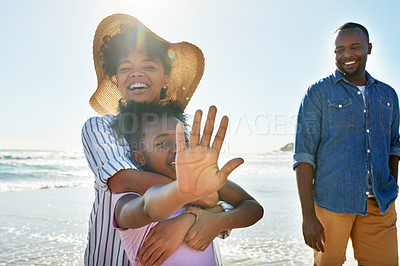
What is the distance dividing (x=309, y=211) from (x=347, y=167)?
1.34 feet

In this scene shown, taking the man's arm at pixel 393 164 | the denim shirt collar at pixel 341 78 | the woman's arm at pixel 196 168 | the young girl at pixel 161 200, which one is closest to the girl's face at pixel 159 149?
the young girl at pixel 161 200

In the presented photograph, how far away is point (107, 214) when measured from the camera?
1770 mm

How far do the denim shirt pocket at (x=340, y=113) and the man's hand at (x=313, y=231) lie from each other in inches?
26.2

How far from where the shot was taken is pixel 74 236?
183 inches

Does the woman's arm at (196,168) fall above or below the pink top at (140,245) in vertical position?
above

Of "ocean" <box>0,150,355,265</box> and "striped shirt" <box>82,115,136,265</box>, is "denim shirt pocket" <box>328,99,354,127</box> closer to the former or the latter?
"striped shirt" <box>82,115,136,265</box>

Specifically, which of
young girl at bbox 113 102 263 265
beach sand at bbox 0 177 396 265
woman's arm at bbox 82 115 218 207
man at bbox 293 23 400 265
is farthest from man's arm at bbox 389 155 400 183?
woman's arm at bbox 82 115 218 207

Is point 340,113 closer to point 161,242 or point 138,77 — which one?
point 138,77

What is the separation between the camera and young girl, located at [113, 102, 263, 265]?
132cm

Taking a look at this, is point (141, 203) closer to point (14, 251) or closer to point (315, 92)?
point (315, 92)

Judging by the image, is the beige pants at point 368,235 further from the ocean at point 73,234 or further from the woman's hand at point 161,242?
the woman's hand at point 161,242

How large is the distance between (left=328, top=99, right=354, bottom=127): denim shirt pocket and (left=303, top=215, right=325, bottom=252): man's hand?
67 cm

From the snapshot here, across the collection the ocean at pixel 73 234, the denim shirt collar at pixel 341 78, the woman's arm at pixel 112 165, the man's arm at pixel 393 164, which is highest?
the denim shirt collar at pixel 341 78

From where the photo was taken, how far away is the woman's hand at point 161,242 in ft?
5.11
